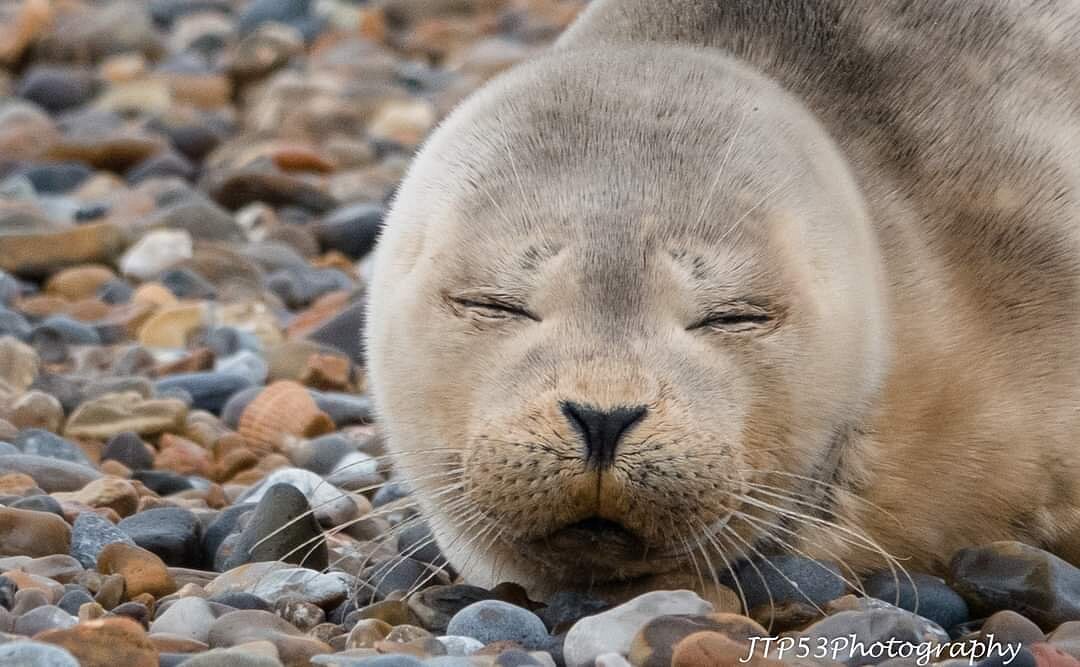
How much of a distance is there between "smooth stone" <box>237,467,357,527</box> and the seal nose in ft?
4.14

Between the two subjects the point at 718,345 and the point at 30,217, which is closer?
the point at 718,345

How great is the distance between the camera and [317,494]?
4.93 metres

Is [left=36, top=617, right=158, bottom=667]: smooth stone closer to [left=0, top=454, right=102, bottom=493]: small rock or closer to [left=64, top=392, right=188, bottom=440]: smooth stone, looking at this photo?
[left=0, top=454, right=102, bottom=493]: small rock

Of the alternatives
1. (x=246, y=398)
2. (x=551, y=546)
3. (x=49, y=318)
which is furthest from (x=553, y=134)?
(x=49, y=318)

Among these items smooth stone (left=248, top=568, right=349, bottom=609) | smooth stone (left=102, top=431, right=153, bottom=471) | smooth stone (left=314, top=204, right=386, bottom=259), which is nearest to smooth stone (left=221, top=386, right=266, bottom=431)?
smooth stone (left=102, top=431, right=153, bottom=471)

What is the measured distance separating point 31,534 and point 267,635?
3.07 feet

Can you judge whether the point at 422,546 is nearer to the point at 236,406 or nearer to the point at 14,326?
the point at 236,406

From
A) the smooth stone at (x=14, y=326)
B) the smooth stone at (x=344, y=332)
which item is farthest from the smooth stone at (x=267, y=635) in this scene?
the smooth stone at (x=14, y=326)

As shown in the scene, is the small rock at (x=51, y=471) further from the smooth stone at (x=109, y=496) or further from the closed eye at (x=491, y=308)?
the closed eye at (x=491, y=308)

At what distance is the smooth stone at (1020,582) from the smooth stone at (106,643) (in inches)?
71.3

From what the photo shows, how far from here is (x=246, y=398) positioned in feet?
20.0

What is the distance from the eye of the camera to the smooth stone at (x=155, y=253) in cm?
788

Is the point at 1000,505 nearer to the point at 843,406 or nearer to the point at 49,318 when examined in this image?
the point at 843,406

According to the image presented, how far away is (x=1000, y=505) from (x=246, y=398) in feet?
8.72
